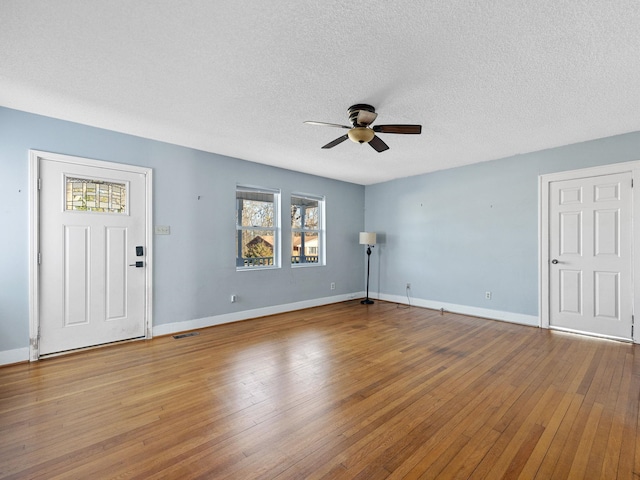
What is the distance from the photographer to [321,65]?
2287mm

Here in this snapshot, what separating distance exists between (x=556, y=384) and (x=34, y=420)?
4.10 metres

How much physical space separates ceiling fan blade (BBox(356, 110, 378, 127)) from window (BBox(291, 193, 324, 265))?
294 centimetres

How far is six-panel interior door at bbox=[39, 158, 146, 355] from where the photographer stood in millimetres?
3295

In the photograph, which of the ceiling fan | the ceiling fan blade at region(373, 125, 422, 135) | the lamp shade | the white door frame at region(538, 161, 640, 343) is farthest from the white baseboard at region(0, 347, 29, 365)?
the white door frame at region(538, 161, 640, 343)

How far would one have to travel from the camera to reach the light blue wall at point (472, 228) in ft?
14.7

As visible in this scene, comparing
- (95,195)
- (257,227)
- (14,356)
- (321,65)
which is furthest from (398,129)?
(14,356)

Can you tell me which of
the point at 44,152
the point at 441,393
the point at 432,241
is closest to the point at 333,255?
the point at 432,241

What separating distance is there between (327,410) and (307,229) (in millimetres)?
4028

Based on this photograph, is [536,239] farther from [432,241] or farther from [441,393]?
[441,393]

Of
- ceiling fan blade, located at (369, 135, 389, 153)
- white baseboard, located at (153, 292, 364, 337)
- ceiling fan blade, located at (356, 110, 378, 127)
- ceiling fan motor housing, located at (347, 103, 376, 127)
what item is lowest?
white baseboard, located at (153, 292, 364, 337)

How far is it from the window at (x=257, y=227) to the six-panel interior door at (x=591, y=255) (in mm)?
4295

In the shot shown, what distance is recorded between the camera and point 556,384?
2633 mm

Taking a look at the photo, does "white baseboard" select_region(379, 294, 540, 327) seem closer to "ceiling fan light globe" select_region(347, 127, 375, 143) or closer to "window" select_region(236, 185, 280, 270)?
"window" select_region(236, 185, 280, 270)

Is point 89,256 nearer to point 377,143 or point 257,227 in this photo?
point 257,227
